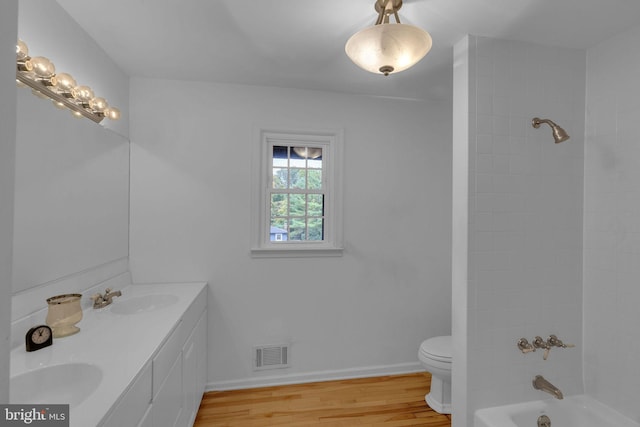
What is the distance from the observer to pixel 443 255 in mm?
2770

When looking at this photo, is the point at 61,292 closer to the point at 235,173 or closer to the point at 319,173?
the point at 235,173

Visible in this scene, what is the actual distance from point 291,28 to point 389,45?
713mm

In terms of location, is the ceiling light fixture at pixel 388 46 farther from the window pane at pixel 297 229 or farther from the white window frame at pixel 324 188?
the window pane at pixel 297 229

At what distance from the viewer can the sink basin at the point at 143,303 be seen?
6.24 feet

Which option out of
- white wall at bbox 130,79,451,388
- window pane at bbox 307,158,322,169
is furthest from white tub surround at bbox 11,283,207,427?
window pane at bbox 307,158,322,169

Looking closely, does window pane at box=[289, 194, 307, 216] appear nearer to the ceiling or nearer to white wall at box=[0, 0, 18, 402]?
the ceiling

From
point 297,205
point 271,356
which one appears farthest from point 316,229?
point 271,356

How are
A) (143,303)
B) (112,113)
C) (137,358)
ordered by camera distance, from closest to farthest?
(137,358) → (112,113) → (143,303)

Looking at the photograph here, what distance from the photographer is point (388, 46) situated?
1.28 m

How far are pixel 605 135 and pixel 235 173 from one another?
248 cm

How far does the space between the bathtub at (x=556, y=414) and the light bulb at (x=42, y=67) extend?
279cm

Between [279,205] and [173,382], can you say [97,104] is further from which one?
[173,382]

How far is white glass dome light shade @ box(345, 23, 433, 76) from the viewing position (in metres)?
1.26

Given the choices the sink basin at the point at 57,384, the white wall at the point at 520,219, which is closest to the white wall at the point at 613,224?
the white wall at the point at 520,219
